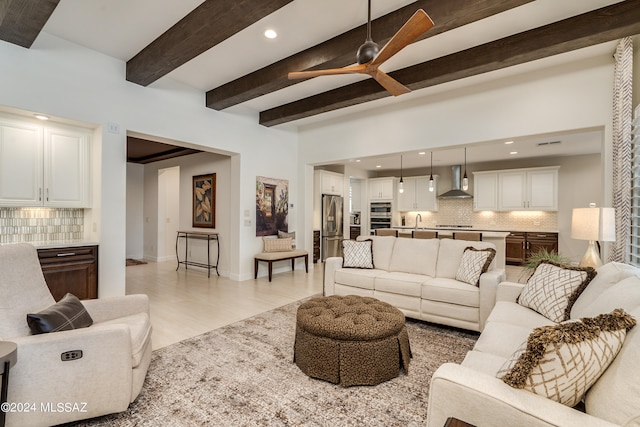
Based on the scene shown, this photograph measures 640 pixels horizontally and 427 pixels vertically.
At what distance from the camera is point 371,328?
221cm

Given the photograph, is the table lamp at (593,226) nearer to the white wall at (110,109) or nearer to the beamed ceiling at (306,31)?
the beamed ceiling at (306,31)

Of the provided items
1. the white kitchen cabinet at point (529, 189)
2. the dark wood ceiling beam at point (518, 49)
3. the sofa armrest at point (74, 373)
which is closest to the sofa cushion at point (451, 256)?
the dark wood ceiling beam at point (518, 49)

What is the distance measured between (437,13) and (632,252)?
9.81ft

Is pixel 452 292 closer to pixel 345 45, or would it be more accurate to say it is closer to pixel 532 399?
pixel 532 399

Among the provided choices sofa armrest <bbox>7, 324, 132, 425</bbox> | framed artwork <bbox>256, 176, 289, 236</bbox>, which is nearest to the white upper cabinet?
framed artwork <bbox>256, 176, 289, 236</bbox>

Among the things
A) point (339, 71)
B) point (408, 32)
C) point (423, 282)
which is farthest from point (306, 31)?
point (423, 282)

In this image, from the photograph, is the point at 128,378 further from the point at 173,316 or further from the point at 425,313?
the point at 425,313

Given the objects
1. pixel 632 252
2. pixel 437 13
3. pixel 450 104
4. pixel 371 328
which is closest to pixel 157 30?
pixel 437 13

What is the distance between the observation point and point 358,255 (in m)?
4.25

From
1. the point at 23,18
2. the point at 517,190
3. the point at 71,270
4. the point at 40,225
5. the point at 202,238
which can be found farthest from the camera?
the point at 517,190

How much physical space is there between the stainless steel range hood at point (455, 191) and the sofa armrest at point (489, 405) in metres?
7.78

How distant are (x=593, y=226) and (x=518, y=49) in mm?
→ 1935

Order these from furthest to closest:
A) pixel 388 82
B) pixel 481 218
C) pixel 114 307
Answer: pixel 481 218
pixel 388 82
pixel 114 307

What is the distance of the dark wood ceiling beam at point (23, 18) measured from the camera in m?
2.53
